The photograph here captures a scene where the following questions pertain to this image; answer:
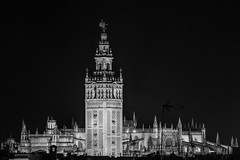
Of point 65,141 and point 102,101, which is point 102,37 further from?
point 65,141

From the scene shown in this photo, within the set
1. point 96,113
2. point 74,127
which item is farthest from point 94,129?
point 74,127

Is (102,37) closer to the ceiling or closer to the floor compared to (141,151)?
closer to the ceiling

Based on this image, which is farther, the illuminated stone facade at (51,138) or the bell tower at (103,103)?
the illuminated stone facade at (51,138)

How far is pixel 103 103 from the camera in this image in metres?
171

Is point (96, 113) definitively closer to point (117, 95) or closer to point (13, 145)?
point (117, 95)

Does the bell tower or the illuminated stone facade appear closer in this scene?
the bell tower

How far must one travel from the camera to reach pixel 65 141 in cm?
19162

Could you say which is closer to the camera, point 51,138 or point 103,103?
point 103,103

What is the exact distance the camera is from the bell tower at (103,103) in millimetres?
171000

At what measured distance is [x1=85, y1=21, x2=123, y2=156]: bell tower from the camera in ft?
561

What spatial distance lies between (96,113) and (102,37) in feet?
31.3

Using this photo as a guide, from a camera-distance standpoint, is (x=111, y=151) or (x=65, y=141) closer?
(x=111, y=151)

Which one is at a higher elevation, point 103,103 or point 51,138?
point 103,103

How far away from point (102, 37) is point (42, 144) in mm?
28244
